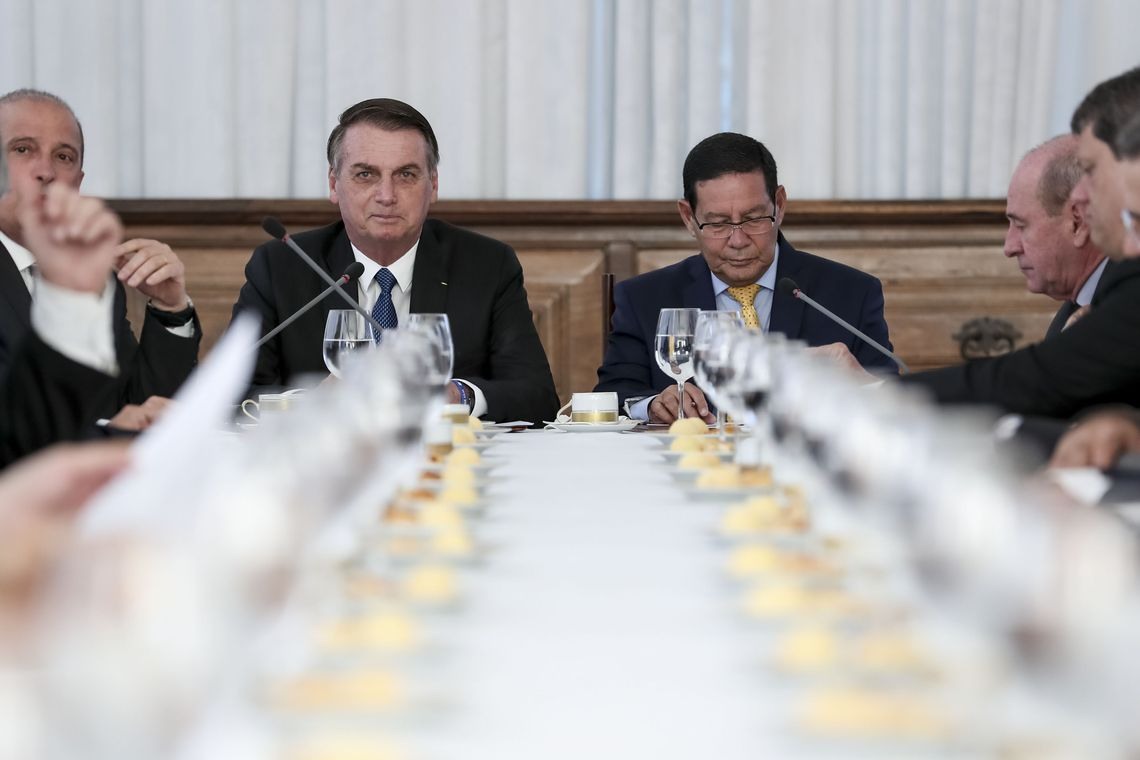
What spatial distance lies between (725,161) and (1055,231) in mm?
770

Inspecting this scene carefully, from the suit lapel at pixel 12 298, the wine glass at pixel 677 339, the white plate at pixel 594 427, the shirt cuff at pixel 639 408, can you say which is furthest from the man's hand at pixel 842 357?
the suit lapel at pixel 12 298

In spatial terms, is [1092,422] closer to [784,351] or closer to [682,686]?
[784,351]

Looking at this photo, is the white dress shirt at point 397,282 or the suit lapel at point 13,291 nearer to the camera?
the suit lapel at point 13,291

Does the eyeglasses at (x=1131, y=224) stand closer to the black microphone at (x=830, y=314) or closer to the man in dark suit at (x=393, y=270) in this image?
the black microphone at (x=830, y=314)

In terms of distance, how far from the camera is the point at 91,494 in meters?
1.10

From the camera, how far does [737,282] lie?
11.7ft

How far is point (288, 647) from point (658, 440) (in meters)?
1.53

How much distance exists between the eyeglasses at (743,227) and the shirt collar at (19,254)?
1515 mm

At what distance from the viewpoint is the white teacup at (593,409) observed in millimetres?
2801

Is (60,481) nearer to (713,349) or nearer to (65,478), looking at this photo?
(65,478)

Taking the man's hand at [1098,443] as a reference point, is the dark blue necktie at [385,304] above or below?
above

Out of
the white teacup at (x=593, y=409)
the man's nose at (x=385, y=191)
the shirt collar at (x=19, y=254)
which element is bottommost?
the white teacup at (x=593, y=409)

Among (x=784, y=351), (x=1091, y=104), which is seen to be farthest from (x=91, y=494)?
(x=1091, y=104)

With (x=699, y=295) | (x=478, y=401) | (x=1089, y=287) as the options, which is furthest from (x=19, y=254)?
(x=1089, y=287)
